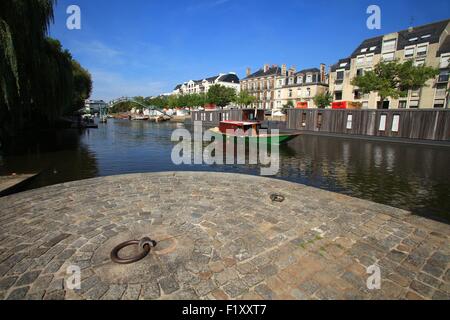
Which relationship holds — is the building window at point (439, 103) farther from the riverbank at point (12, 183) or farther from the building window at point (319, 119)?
the riverbank at point (12, 183)

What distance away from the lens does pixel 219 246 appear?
4.20 metres

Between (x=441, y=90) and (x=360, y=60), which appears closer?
(x=441, y=90)

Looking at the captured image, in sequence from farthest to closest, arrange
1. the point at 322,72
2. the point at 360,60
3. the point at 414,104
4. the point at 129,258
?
the point at 322,72
the point at 360,60
the point at 414,104
the point at 129,258

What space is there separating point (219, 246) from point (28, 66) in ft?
53.2

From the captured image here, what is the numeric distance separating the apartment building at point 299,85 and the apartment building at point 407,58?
7.94 m

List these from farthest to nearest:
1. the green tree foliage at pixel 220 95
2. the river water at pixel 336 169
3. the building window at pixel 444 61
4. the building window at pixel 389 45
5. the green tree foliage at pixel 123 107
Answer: the green tree foliage at pixel 123 107 → the green tree foliage at pixel 220 95 → the building window at pixel 389 45 → the building window at pixel 444 61 → the river water at pixel 336 169

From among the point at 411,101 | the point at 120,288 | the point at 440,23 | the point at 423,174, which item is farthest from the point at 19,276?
the point at 440,23

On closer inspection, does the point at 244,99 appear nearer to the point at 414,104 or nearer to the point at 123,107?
the point at 414,104

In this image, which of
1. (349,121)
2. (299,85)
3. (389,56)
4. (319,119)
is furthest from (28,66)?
(299,85)

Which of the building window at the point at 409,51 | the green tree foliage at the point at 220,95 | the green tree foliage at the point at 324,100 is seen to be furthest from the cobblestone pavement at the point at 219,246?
the green tree foliage at the point at 220,95

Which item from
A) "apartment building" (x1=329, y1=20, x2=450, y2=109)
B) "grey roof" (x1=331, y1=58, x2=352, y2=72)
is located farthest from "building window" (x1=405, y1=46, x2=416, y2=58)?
"grey roof" (x1=331, y1=58, x2=352, y2=72)

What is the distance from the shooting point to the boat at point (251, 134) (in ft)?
70.2

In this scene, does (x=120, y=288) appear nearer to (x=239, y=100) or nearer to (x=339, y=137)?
(x=339, y=137)

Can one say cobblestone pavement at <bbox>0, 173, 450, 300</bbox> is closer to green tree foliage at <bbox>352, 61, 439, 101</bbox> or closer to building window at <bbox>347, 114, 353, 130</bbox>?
building window at <bbox>347, 114, 353, 130</bbox>
